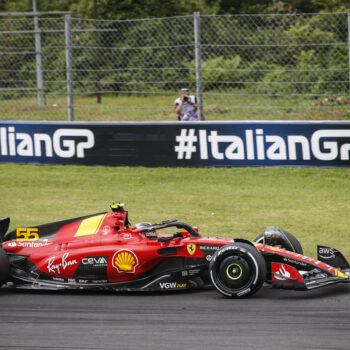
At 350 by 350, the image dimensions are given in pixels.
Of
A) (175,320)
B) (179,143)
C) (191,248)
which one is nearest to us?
(175,320)

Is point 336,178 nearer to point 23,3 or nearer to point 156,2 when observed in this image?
point 156,2

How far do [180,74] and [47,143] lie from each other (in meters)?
2.82

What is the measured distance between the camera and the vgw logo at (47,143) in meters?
13.4

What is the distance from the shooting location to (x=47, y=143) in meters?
13.6

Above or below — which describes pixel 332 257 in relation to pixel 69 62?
below

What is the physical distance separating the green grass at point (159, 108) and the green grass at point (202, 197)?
1.02 metres

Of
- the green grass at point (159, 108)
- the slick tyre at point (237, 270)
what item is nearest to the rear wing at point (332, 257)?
the slick tyre at point (237, 270)

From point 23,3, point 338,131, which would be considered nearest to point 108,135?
point 338,131

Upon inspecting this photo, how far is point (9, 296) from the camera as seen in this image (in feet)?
23.9

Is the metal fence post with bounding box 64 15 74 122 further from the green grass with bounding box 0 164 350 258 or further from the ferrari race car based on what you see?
the ferrari race car

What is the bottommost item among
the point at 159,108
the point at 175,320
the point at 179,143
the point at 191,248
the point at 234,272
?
the point at 175,320

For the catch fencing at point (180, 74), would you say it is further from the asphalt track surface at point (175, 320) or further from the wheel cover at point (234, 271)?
the wheel cover at point (234, 271)

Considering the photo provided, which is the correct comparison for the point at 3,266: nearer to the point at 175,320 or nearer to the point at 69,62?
the point at 175,320

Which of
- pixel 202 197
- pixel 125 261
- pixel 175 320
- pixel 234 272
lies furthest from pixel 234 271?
pixel 202 197
